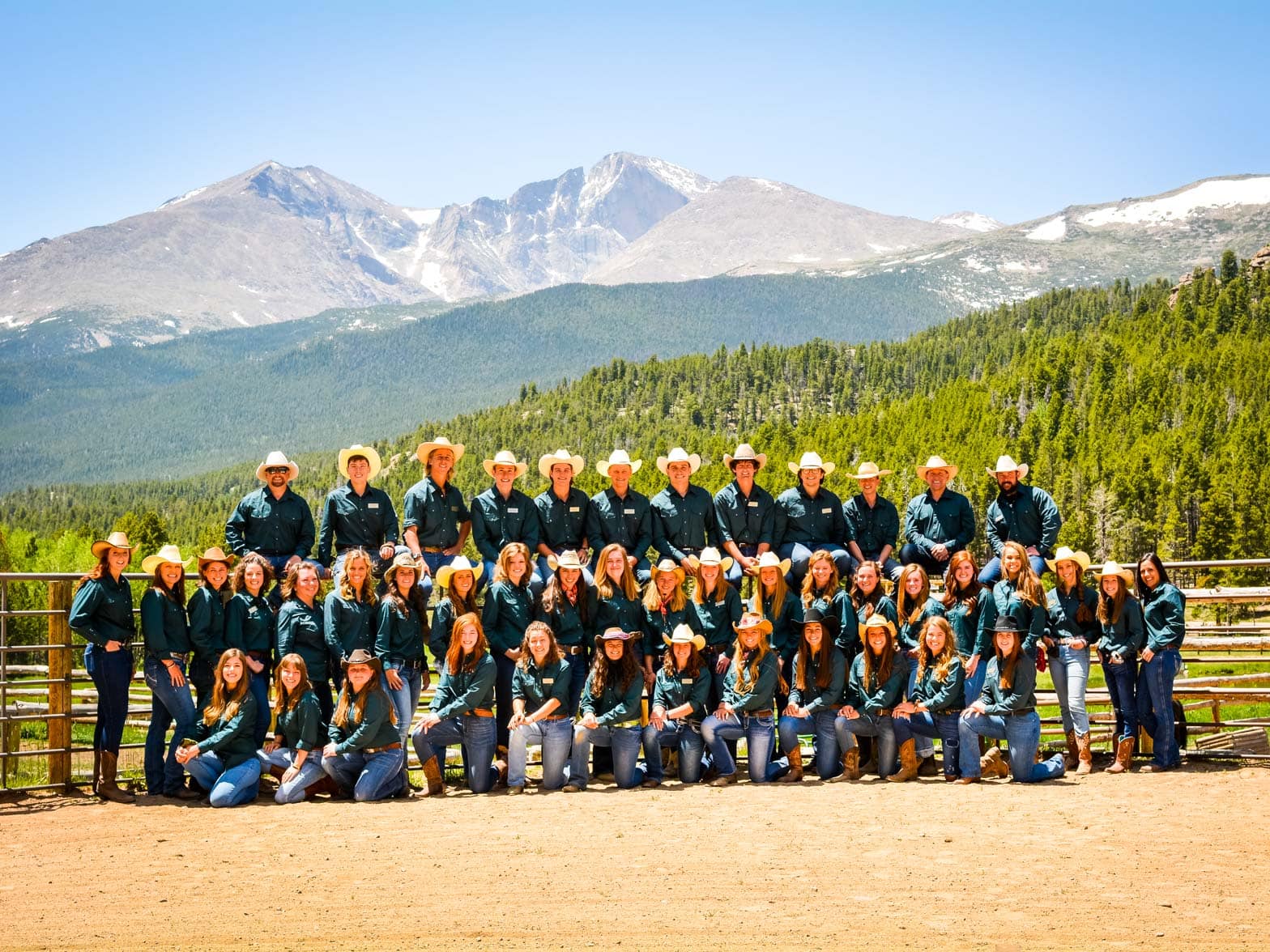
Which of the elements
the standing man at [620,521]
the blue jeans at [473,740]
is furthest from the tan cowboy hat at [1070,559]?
the blue jeans at [473,740]

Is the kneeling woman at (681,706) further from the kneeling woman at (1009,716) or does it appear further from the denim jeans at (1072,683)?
the denim jeans at (1072,683)

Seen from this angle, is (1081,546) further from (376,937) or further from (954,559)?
(376,937)

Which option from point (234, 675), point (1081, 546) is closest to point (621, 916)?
point (234, 675)

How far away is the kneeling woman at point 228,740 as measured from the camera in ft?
38.4

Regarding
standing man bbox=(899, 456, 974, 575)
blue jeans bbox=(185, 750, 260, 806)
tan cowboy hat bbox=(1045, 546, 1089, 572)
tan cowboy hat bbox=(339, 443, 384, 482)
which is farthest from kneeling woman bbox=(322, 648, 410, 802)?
tan cowboy hat bbox=(1045, 546, 1089, 572)

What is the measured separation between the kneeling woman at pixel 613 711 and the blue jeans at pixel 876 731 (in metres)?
2.06

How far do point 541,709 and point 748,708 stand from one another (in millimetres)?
2056

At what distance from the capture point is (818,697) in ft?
42.6

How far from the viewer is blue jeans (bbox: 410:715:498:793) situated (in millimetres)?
12383

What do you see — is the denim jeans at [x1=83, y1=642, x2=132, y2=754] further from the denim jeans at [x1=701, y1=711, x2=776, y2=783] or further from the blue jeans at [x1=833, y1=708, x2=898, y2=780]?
the blue jeans at [x1=833, y1=708, x2=898, y2=780]

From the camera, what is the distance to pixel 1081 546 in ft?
290

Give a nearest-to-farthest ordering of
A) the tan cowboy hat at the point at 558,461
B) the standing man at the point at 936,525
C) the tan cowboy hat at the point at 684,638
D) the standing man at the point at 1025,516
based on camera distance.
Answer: the tan cowboy hat at the point at 684,638
the tan cowboy hat at the point at 558,461
the standing man at the point at 1025,516
the standing man at the point at 936,525

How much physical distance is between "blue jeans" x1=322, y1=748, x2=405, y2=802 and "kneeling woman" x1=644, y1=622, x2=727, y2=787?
2464mm

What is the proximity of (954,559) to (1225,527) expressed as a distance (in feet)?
262
